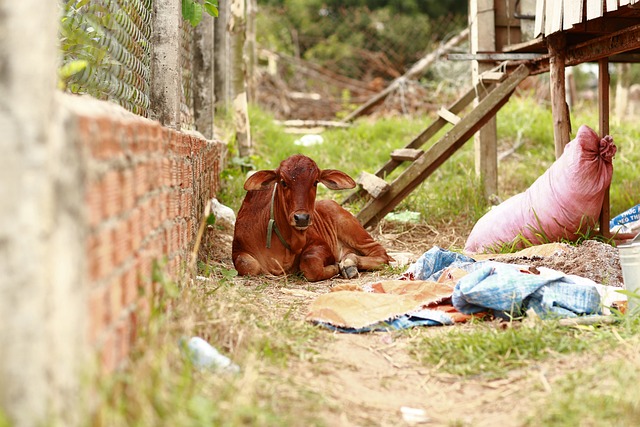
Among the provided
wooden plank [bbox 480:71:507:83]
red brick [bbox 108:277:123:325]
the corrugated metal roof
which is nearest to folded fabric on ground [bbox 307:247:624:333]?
red brick [bbox 108:277:123:325]

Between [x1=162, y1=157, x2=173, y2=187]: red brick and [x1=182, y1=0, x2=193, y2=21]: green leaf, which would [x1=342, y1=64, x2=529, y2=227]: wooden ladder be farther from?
[x1=162, y1=157, x2=173, y2=187]: red brick

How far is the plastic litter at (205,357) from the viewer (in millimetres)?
2996

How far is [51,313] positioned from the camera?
6.79ft

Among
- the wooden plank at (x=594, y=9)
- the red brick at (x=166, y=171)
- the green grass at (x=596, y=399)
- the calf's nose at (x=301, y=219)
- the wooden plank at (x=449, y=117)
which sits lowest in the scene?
the green grass at (x=596, y=399)

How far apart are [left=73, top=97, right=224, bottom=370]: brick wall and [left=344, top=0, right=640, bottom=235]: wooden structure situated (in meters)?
3.51

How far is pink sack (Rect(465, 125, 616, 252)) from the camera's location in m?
6.21

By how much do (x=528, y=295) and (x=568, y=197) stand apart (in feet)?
7.06

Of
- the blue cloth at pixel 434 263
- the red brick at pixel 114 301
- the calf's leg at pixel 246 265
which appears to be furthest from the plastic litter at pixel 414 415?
the calf's leg at pixel 246 265

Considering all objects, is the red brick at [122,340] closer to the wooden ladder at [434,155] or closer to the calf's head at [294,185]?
the calf's head at [294,185]

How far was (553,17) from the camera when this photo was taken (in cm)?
674

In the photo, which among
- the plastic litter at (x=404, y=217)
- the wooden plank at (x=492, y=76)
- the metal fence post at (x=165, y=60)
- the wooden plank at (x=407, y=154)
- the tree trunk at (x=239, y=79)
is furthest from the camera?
the tree trunk at (x=239, y=79)

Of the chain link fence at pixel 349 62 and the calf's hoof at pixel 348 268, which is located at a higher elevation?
the chain link fence at pixel 349 62

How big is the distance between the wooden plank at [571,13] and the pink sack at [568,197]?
2.66ft

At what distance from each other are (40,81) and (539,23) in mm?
5841
